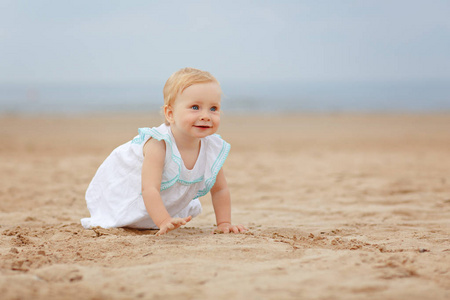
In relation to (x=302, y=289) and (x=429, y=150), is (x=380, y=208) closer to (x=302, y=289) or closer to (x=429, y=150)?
(x=302, y=289)

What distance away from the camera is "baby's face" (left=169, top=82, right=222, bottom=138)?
3.03m

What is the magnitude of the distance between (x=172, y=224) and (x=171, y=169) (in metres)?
0.42

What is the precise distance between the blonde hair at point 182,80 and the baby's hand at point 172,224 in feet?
2.50

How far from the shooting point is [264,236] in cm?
301

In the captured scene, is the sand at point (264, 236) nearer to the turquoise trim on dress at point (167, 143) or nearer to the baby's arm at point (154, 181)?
the baby's arm at point (154, 181)

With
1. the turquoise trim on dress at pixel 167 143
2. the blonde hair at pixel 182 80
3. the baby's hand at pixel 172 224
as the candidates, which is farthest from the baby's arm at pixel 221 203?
the blonde hair at pixel 182 80

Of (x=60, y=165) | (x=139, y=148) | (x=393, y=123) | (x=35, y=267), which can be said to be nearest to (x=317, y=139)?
(x=393, y=123)

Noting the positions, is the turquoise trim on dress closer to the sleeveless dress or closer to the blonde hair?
the sleeveless dress

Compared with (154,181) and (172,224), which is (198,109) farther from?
(172,224)

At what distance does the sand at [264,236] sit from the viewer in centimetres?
204

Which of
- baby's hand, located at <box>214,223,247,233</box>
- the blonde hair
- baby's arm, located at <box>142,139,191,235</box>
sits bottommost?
baby's hand, located at <box>214,223,247,233</box>

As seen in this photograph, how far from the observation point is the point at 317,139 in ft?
37.2

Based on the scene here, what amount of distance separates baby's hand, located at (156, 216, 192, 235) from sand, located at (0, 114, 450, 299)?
0.05m

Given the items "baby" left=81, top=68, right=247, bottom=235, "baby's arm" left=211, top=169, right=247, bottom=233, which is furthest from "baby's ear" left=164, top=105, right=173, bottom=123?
"baby's arm" left=211, top=169, right=247, bottom=233
